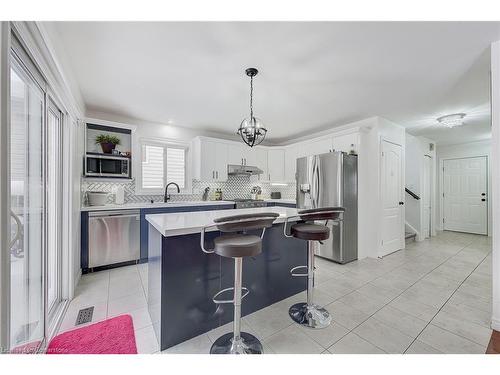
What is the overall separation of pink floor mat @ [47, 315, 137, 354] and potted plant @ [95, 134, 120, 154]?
2617 millimetres

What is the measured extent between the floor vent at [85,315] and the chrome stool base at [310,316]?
6.35ft

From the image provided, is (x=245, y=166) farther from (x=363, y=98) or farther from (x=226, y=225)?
(x=226, y=225)

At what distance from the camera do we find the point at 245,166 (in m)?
5.01

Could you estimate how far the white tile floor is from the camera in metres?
1.65

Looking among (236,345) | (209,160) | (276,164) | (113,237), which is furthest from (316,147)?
(113,237)

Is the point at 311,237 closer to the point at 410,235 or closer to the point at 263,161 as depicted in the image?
the point at 263,161

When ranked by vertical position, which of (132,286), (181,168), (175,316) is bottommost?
(132,286)

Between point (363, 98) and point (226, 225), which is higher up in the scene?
point (363, 98)

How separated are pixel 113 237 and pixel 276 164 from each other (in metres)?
3.82

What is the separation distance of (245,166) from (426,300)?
3824mm

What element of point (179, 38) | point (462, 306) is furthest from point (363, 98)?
point (462, 306)

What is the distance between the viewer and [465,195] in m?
5.88

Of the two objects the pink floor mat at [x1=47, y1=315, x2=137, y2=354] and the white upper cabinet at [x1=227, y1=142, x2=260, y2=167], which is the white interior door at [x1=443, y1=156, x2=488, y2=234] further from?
the pink floor mat at [x1=47, y1=315, x2=137, y2=354]

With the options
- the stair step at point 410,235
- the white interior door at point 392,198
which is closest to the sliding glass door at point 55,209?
the white interior door at point 392,198
